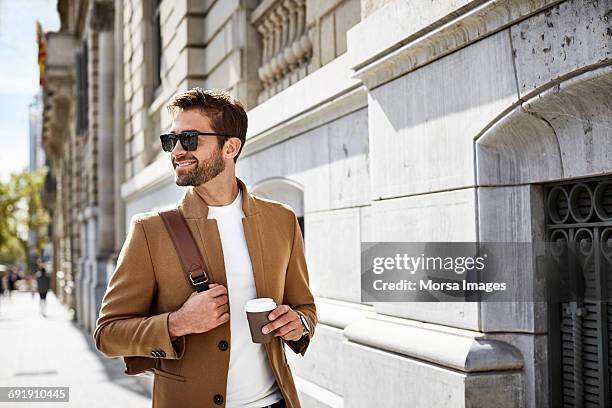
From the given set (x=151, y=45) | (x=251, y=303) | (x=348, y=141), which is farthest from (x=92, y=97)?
(x=251, y=303)

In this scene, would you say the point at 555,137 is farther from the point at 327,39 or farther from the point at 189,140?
the point at 327,39

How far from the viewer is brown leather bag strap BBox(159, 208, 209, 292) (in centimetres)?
257

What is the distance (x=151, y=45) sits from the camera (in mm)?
12875

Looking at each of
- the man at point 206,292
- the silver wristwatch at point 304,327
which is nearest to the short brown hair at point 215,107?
the man at point 206,292

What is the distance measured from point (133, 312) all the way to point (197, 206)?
45cm

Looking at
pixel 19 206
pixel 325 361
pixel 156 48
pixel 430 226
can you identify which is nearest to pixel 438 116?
pixel 430 226

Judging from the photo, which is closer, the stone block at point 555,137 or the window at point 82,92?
the stone block at point 555,137

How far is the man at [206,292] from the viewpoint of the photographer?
2557mm

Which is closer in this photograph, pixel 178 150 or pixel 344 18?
pixel 178 150

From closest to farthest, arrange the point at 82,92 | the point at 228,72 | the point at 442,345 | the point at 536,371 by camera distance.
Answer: the point at 536,371, the point at 442,345, the point at 228,72, the point at 82,92

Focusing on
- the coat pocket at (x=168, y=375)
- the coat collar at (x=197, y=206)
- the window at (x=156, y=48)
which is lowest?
the coat pocket at (x=168, y=375)

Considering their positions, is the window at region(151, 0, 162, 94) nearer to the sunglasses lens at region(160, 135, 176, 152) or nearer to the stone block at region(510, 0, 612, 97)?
the stone block at region(510, 0, 612, 97)

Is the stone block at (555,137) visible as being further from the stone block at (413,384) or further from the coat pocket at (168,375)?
the coat pocket at (168,375)

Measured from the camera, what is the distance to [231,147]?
274 cm
